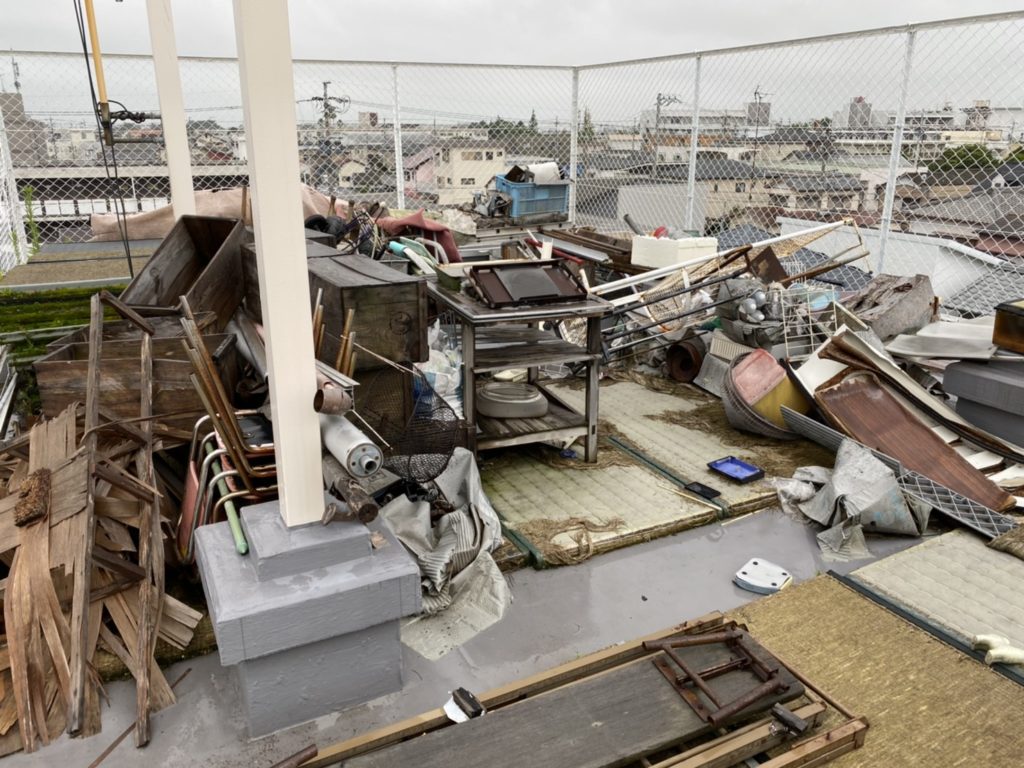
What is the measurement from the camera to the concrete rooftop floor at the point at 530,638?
237cm

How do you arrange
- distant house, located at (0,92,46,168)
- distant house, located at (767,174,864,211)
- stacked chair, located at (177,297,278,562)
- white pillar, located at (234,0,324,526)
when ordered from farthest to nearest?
distant house, located at (0,92,46,168) < distant house, located at (767,174,864,211) < stacked chair, located at (177,297,278,562) < white pillar, located at (234,0,324,526)

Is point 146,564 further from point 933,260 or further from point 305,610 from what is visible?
point 933,260

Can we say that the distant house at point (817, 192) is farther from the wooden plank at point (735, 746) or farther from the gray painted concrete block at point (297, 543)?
the gray painted concrete block at point (297, 543)

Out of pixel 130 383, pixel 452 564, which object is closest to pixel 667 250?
pixel 452 564

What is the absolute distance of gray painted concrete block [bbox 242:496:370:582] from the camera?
238cm

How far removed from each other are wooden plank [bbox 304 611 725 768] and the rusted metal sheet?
199 centimetres

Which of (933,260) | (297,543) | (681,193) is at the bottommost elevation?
(297,543)

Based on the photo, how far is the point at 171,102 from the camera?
15.8ft

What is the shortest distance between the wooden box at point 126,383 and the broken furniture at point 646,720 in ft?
6.07

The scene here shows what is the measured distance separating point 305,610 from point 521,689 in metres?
0.75

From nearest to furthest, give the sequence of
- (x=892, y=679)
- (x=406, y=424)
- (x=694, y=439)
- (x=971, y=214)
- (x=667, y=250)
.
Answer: (x=892, y=679) < (x=406, y=424) < (x=694, y=439) < (x=971, y=214) < (x=667, y=250)

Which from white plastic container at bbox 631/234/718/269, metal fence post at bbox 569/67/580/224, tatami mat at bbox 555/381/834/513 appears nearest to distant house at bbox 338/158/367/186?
metal fence post at bbox 569/67/580/224

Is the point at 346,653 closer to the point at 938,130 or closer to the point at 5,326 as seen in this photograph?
the point at 5,326

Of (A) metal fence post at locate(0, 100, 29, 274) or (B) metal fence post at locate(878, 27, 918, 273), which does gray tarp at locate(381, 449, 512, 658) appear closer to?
(B) metal fence post at locate(878, 27, 918, 273)
